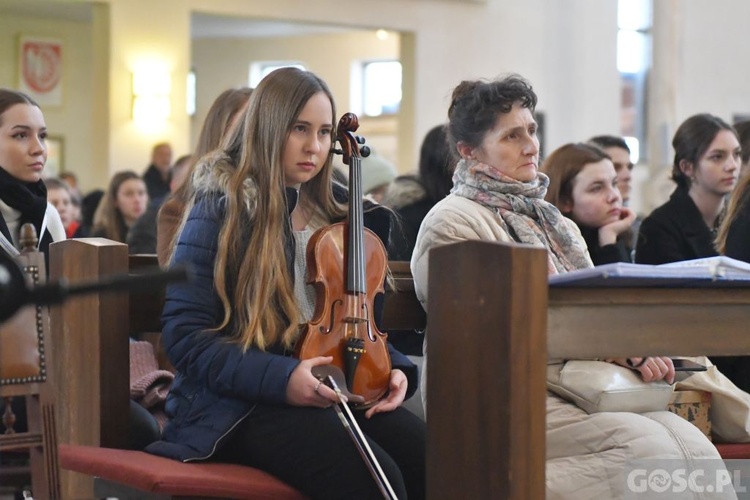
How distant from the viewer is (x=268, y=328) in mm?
2816

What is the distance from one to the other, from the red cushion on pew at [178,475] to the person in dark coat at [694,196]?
7.57ft

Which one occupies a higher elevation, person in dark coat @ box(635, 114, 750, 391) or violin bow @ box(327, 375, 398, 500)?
person in dark coat @ box(635, 114, 750, 391)

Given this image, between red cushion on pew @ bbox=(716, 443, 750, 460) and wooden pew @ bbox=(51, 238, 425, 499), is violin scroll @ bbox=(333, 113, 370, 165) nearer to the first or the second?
wooden pew @ bbox=(51, 238, 425, 499)

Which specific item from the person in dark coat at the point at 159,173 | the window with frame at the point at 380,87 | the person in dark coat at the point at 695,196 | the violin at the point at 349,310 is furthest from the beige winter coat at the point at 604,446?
the window with frame at the point at 380,87

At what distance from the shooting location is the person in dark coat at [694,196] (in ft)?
15.0

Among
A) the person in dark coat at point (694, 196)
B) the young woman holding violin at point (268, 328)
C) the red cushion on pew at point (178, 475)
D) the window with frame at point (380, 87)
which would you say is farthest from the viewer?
the window with frame at point (380, 87)

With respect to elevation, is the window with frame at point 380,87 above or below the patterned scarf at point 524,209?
above

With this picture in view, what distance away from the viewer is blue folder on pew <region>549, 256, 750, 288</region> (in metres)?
2.31

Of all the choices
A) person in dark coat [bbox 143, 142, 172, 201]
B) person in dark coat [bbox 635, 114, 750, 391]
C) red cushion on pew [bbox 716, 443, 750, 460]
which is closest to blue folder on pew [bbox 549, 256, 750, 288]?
red cushion on pew [bbox 716, 443, 750, 460]

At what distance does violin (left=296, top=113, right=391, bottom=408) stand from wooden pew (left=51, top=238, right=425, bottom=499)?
30 cm

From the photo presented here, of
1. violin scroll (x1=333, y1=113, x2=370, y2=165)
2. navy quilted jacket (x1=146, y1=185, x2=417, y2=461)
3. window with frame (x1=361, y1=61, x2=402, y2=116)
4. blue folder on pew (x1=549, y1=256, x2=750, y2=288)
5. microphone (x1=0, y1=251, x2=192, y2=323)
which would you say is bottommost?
navy quilted jacket (x1=146, y1=185, x2=417, y2=461)

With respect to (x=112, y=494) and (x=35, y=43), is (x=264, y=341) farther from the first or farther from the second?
(x=35, y=43)

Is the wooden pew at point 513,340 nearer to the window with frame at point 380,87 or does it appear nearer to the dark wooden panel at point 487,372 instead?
the dark wooden panel at point 487,372

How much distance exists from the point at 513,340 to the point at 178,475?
2.58 feet
